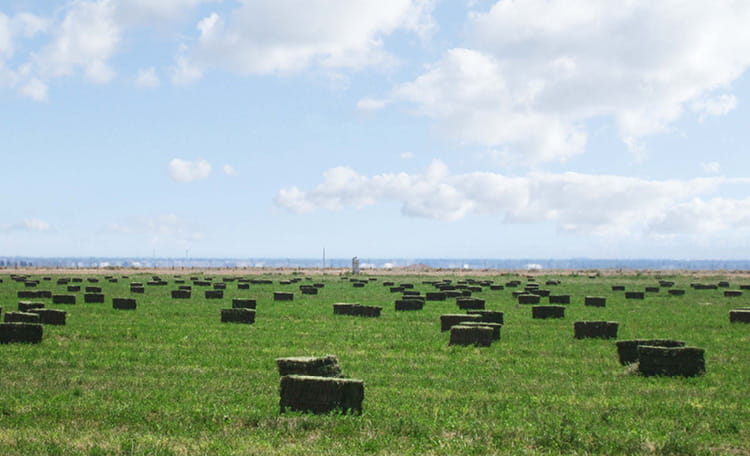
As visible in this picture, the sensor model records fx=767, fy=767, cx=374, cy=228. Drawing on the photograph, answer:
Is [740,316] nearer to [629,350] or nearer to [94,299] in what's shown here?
[629,350]

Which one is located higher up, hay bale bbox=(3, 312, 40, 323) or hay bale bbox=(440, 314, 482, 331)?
hay bale bbox=(3, 312, 40, 323)

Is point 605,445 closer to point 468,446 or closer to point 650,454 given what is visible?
point 650,454

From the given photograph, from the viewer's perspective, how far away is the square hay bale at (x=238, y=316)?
25.4 m

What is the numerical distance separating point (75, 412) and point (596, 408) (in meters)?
8.10

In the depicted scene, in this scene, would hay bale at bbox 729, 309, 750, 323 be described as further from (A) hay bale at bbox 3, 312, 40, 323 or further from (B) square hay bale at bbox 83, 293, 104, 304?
(B) square hay bale at bbox 83, 293, 104, 304

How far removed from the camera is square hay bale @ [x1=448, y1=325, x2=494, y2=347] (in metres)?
19.7

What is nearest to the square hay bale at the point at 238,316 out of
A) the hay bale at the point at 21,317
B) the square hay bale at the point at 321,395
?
the hay bale at the point at 21,317

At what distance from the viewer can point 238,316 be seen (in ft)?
83.6

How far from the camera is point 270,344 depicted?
19766 millimetres

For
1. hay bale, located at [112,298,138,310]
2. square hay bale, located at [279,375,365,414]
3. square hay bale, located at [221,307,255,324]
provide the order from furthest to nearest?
hay bale, located at [112,298,138,310]
square hay bale, located at [221,307,255,324]
square hay bale, located at [279,375,365,414]

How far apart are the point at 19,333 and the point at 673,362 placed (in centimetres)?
1539

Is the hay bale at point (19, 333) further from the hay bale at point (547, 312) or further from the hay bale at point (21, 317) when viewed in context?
the hay bale at point (547, 312)

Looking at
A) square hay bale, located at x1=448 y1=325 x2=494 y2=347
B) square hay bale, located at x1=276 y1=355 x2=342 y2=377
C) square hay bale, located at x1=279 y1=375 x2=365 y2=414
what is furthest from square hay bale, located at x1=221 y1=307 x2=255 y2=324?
square hay bale, located at x1=279 y1=375 x2=365 y2=414

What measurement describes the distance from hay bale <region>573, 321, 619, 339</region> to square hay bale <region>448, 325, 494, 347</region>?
11.1 feet
